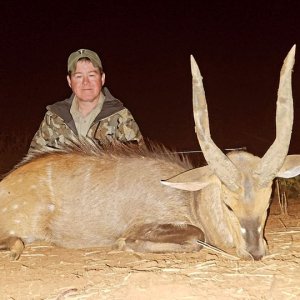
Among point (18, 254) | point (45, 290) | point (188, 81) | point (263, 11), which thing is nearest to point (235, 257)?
point (45, 290)

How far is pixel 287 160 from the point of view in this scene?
14.8ft

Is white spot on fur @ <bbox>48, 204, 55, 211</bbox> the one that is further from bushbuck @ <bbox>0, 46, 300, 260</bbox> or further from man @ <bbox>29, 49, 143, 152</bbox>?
man @ <bbox>29, 49, 143, 152</bbox>

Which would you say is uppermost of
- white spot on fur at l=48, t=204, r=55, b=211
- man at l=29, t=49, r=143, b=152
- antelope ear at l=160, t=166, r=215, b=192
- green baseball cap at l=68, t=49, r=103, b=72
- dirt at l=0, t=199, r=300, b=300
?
green baseball cap at l=68, t=49, r=103, b=72

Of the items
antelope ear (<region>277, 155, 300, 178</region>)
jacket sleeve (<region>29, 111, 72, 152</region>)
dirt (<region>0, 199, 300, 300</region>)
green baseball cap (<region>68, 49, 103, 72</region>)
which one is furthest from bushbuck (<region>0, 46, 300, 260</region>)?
green baseball cap (<region>68, 49, 103, 72</region>)

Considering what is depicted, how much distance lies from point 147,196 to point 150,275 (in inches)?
57.5

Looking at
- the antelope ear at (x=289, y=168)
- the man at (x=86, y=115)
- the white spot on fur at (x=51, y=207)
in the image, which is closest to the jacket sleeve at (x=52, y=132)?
the man at (x=86, y=115)

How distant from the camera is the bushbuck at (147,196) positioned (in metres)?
4.24

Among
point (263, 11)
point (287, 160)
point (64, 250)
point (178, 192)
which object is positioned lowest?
point (64, 250)

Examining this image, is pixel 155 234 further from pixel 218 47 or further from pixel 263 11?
pixel 263 11

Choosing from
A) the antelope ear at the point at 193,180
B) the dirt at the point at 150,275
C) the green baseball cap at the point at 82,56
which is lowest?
the dirt at the point at 150,275

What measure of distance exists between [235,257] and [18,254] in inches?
65.9

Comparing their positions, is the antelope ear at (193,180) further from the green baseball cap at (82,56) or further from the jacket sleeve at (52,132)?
the green baseball cap at (82,56)

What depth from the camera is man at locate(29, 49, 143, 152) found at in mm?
6320

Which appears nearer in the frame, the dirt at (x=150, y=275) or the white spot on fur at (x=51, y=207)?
the dirt at (x=150, y=275)
